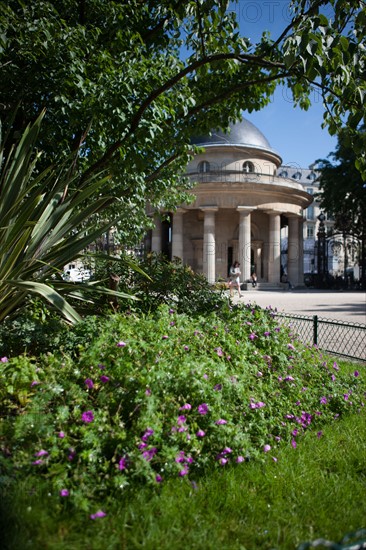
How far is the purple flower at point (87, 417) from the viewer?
8.28 feet

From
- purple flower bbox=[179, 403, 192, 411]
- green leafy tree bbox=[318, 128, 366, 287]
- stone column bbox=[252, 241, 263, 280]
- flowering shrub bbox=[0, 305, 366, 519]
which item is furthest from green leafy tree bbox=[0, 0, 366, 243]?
stone column bbox=[252, 241, 263, 280]

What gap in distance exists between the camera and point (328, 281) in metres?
34.3

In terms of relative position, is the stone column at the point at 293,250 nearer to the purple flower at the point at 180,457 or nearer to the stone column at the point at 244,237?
the stone column at the point at 244,237

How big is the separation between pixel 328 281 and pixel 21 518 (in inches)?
1364

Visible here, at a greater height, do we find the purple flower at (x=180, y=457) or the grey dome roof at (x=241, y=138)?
the grey dome roof at (x=241, y=138)

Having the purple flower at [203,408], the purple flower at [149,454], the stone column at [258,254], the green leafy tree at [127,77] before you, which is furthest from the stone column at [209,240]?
the purple flower at [149,454]

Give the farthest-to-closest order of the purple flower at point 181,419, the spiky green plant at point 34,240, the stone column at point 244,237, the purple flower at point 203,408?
the stone column at point 244,237, the spiky green plant at point 34,240, the purple flower at point 203,408, the purple flower at point 181,419

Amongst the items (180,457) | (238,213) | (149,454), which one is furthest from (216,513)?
(238,213)

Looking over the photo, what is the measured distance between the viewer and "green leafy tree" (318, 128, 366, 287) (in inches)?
1213

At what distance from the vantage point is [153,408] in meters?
2.66

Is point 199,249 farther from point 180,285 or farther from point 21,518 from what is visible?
point 21,518

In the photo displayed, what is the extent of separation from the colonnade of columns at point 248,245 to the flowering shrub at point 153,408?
97.7 ft

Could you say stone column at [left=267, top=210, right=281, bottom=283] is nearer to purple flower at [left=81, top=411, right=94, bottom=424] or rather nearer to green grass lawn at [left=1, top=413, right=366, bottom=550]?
green grass lawn at [left=1, top=413, right=366, bottom=550]

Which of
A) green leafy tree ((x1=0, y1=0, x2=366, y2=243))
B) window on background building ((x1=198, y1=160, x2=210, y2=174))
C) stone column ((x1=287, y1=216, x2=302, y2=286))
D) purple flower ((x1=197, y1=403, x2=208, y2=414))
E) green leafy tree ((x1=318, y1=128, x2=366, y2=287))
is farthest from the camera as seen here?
stone column ((x1=287, y1=216, x2=302, y2=286))
